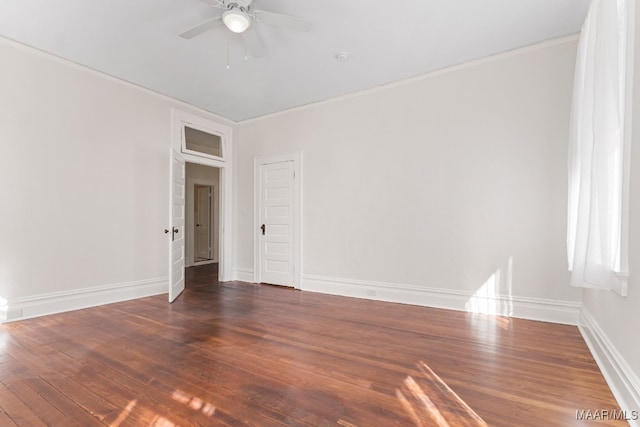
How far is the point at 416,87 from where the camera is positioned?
4.33 meters

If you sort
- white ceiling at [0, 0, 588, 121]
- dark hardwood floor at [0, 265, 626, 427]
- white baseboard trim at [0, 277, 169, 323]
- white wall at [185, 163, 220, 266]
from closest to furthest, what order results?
dark hardwood floor at [0, 265, 626, 427], white ceiling at [0, 0, 588, 121], white baseboard trim at [0, 277, 169, 323], white wall at [185, 163, 220, 266]

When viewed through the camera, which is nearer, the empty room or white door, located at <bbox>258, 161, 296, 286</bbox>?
the empty room

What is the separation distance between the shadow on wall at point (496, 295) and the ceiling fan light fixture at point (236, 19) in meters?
3.75

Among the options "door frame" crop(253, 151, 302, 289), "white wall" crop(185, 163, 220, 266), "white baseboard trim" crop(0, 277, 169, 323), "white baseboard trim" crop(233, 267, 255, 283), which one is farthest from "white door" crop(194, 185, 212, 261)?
"white baseboard trim" crop(0, 277, 169, 323)

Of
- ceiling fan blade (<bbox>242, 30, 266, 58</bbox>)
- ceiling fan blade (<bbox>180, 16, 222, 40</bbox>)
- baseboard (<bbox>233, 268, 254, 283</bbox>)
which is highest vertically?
ceiling fan blade (<bbox>242, 30, 266, 58</bbox>)

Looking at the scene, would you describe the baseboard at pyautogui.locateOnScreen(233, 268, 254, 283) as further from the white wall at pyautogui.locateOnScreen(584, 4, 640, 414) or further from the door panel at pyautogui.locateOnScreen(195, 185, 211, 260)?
the white wall at pyautogui.locateOnScreen(584, 4, 640, 414)

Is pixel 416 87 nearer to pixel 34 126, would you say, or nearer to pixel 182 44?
pixel 182 44

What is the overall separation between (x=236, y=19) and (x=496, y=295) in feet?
13.2

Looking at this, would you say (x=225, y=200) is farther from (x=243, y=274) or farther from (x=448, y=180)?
(x=448, y=180)

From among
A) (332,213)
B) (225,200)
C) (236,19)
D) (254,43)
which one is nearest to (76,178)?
(225,200)

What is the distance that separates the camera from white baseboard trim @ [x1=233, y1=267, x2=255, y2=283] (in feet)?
19.5

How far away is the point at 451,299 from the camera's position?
13.1ft

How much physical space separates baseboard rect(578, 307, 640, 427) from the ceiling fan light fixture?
368 centimetres

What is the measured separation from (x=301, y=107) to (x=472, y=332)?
418 centimetres
